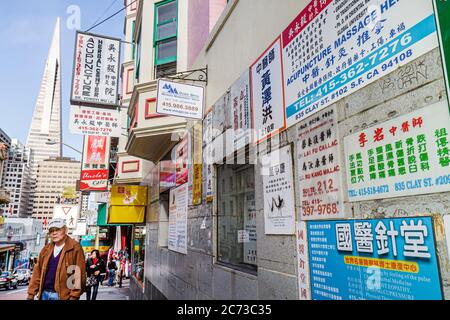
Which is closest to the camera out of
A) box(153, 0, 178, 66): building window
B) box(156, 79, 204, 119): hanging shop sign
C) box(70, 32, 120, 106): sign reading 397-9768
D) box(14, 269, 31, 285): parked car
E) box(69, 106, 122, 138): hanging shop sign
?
box(156, 79, 204, 119): hanging shop sign

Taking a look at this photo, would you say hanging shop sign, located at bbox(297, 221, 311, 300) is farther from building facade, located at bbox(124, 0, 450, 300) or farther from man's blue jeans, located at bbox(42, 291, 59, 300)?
man's blue jeans, located at bbox(42, 291, 59, 300)

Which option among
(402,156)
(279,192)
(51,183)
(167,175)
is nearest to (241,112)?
(279,192)

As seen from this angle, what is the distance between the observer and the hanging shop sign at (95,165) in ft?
56.1

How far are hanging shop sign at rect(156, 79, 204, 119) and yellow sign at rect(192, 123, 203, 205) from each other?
24.0 inches

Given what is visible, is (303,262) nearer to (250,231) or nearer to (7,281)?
(250,231)

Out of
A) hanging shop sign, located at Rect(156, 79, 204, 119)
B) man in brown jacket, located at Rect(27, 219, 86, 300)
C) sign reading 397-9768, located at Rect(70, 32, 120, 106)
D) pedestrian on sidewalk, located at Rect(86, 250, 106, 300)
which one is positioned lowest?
pedestrian on sidewalk, located at Rect(86, 250, 106, 300)

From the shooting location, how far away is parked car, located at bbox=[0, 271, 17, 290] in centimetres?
2255

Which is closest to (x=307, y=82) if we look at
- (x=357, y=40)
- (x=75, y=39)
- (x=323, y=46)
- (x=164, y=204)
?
(x=323, y=46)

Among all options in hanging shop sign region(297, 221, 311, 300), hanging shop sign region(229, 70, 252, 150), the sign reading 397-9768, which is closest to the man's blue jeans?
hanging shop sign region(229, 70, 252, 150)

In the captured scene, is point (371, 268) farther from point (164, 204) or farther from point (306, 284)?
point (164, 204)

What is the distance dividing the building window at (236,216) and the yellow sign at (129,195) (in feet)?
21.8

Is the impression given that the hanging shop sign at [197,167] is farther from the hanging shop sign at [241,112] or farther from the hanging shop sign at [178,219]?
the hanging shop sign at [241,112]

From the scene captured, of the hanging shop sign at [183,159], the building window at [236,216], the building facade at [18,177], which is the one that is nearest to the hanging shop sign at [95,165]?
the hanging shop sign at [183,159]

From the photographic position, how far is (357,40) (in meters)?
2.62
